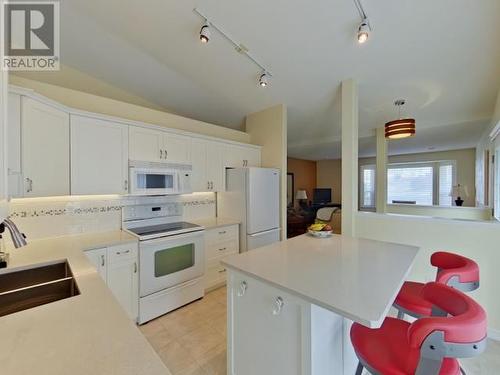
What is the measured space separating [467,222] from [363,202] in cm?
637

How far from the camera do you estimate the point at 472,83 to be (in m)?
2.94

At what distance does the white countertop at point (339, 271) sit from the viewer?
1.01m

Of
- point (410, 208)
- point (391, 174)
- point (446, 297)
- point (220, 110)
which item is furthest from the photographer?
point (391, 174)

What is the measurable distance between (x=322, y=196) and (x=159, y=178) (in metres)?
6.56

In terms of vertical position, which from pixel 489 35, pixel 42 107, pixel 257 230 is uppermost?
pixel 489 35

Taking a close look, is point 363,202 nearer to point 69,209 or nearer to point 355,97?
point 355,97

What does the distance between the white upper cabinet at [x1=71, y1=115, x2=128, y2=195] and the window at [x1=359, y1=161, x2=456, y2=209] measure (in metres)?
7.80

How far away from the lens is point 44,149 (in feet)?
6.46

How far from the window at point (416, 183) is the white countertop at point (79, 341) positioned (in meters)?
8.45

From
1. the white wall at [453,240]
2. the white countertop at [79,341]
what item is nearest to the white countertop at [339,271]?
the white countertop at [79,341]

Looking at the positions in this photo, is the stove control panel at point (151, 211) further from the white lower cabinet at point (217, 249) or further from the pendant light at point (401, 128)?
the pendant light at point (401, 128)

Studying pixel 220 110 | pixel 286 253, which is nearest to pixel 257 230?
pixel 286 253

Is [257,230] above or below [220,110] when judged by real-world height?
below

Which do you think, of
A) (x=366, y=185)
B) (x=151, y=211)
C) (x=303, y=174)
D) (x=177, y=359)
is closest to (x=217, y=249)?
(x=151, y=211)
